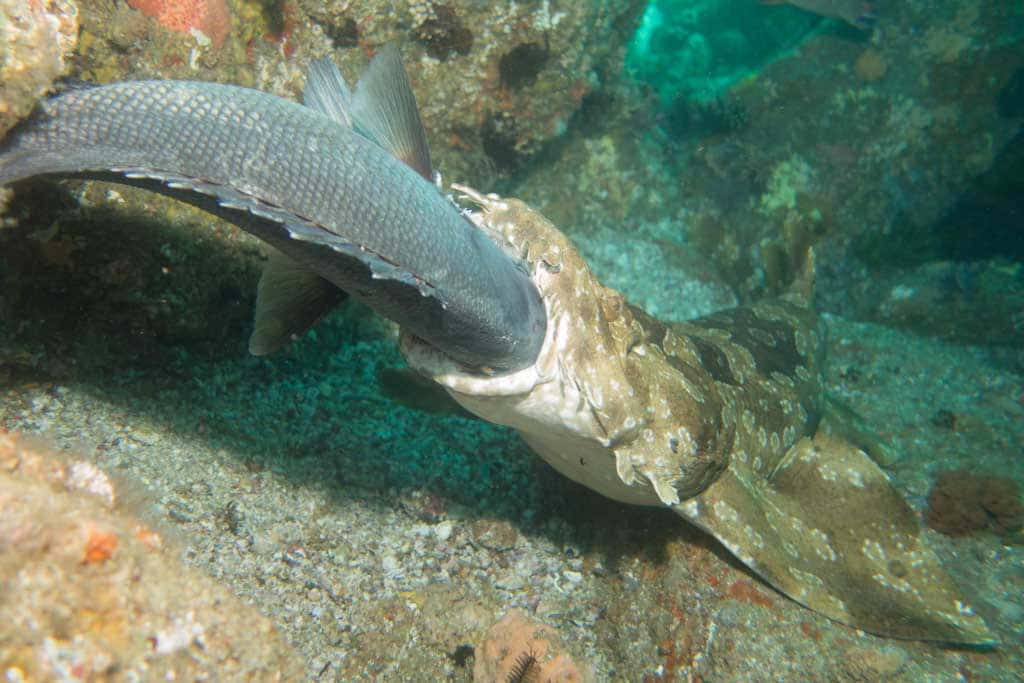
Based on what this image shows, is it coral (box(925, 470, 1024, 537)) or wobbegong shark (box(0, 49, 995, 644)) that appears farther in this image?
coral (box(925, 470, 1024, 537))

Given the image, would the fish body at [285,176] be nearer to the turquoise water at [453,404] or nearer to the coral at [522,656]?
the turquoise water at [453,404]

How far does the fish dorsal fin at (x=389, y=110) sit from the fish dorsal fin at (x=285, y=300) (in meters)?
0.66

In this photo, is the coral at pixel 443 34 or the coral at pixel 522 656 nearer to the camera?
the coral at pixel 522 656

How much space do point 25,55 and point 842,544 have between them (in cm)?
509

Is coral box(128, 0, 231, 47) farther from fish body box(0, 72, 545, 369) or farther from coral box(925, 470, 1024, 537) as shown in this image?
coral box(925, 470, 1024, 537)

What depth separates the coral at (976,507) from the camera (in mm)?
4641

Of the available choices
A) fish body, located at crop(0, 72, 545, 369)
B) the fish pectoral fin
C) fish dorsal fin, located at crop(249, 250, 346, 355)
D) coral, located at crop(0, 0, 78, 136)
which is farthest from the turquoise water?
fish body, located at crop(0, 72, 545, 369)

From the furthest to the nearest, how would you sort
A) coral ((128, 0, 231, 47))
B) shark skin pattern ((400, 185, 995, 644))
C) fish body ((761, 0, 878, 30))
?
fish body ((761, 0, 878, 30))
coral ((128, 0, 231, 47))
shark skin pattern ((400, 185, 995, 644))

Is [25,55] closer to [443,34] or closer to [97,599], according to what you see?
[97,599]

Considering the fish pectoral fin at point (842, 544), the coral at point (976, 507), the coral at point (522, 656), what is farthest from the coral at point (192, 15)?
the coral at point (976, 507)

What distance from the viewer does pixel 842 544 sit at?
3.73 m

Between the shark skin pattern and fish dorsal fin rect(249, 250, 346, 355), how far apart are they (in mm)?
441

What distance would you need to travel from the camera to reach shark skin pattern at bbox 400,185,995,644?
8.76ft

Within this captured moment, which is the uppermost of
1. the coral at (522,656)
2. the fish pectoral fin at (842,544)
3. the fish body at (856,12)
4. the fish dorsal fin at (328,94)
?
the fish body at (856,12)
